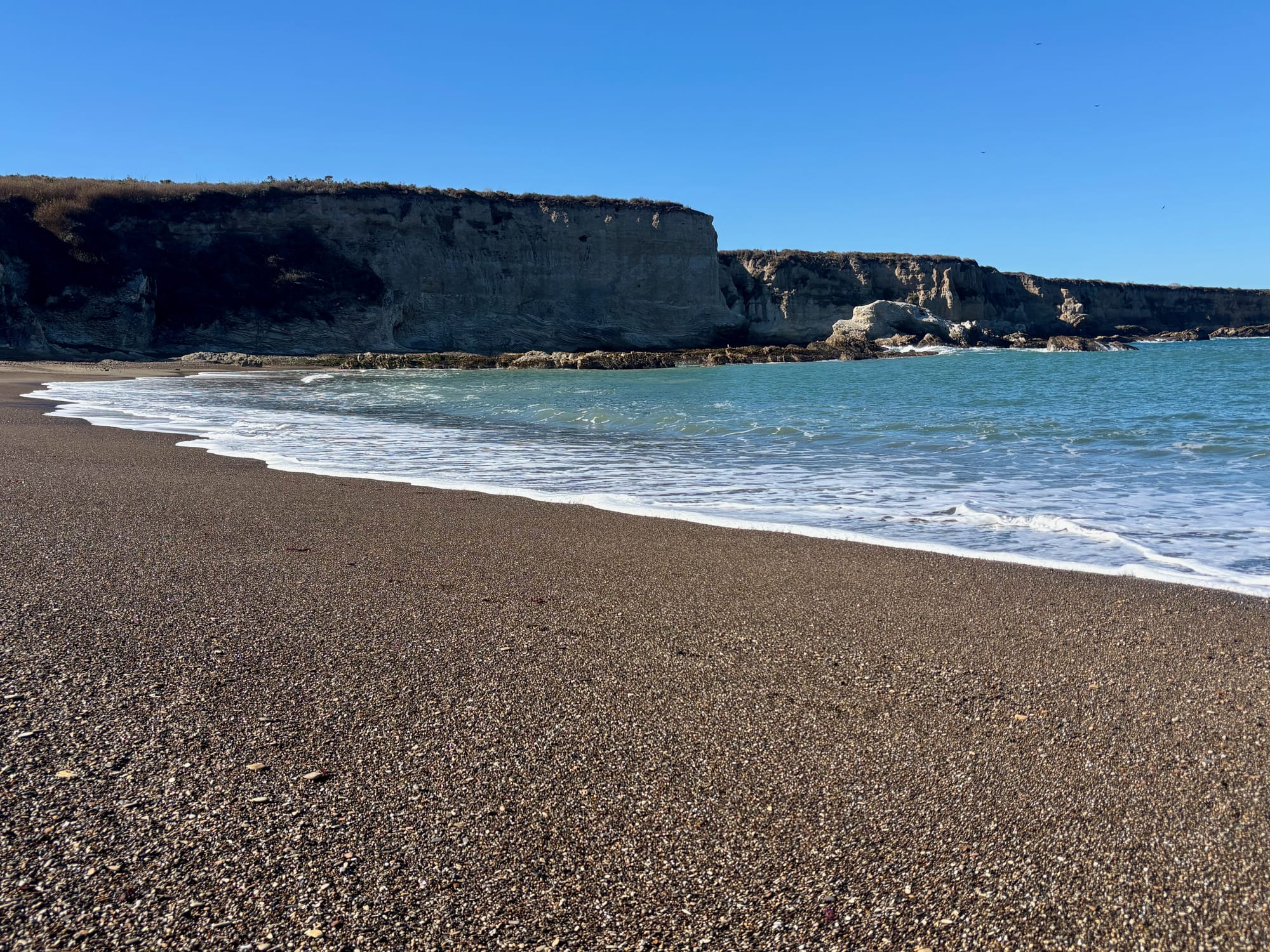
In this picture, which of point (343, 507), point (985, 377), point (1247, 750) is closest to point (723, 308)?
point (985, 377)

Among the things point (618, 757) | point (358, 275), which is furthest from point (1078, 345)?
point (618, 757)

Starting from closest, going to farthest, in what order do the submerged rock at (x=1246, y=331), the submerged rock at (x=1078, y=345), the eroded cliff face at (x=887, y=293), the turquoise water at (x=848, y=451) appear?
the turquoise water at (x=848, y=451) < the submerged rock at (x=1078, y=345) < the eroded cliff face at (x=887, y=293) < the submerged rock at (x=1246, y=331)

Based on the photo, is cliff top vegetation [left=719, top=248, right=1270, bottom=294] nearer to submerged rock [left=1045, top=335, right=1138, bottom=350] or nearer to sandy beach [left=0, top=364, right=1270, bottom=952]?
submerged rock [left=1045, top=335, right=1138, bottom=350]

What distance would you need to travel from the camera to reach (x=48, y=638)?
316 cm

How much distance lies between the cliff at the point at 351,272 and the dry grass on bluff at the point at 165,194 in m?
0.11

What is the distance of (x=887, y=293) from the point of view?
227 feet

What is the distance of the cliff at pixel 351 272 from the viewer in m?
38.6

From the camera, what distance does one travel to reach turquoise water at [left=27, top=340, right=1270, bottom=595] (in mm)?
5832

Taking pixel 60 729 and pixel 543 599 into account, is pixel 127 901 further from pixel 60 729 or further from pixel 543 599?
pixel 543 599

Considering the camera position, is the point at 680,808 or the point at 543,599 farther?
the point at 543,599

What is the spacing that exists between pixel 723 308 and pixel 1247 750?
5453cm

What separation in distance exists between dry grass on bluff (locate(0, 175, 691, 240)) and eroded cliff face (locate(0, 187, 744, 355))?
0.16 metres

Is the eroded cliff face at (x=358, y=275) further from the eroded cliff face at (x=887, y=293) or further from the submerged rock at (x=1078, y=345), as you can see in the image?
the submerged rock at (x=1078, y=345)

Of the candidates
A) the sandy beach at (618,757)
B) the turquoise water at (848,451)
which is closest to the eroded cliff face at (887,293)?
the turquoise water at (848,451)
